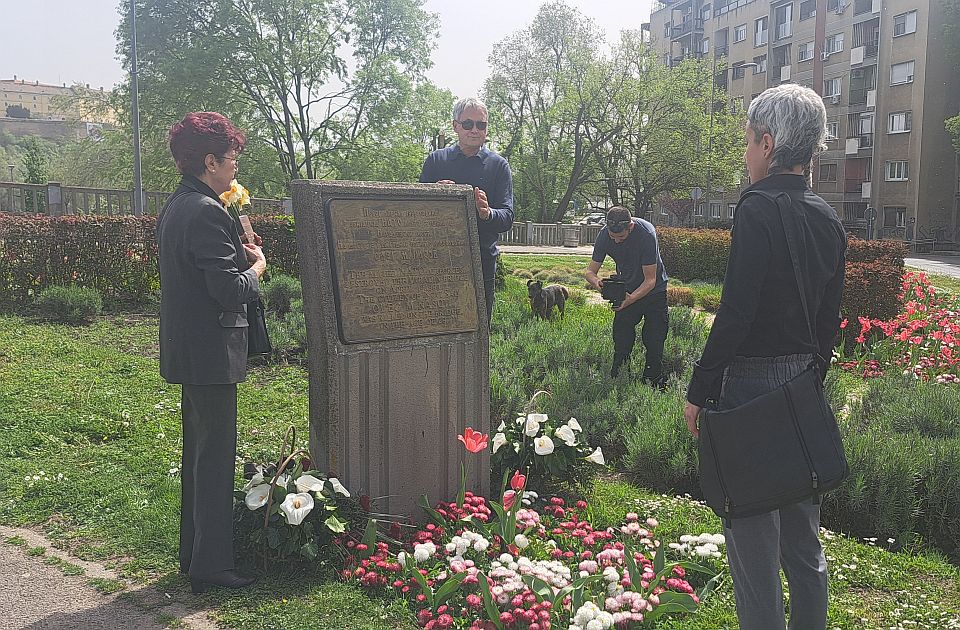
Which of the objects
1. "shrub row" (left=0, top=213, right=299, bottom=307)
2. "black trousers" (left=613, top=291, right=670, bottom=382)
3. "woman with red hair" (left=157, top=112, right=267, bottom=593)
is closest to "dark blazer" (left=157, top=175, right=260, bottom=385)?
"woman with red hair" (left=157, top=112, right=267, bottom=593)

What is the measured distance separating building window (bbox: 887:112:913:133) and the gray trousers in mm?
48692

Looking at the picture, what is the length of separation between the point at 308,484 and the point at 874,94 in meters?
51.0

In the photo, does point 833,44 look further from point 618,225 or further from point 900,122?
point 618,225

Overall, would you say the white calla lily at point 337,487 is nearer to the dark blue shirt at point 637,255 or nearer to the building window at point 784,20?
the dark blue shirt at point 637,255

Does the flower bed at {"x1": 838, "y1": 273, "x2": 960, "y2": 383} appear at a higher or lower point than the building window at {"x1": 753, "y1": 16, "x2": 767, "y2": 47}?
lower

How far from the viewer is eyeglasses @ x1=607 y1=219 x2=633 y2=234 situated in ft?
22.8

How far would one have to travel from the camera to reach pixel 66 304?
38.1 ft

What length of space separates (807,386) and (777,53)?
59315 mm

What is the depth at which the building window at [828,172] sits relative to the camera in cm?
5116

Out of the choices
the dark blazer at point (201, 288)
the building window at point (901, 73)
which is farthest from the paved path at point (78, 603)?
the building window at point (901, 73)

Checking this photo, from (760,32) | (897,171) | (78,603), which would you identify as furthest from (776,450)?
(760,32)

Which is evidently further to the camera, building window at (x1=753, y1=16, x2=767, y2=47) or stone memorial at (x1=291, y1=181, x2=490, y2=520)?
building window at (x1=753, y1=16, x2=767, y2=47)

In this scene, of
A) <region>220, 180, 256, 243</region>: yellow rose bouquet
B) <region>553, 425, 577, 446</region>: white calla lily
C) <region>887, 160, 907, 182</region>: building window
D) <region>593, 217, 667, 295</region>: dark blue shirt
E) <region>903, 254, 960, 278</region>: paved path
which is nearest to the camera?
<region>220, 180, 256, 243</region>: yellow rose bouquet

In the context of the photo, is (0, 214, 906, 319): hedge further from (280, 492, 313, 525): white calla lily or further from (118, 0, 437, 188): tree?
(118, 0, 437, 188): tree
